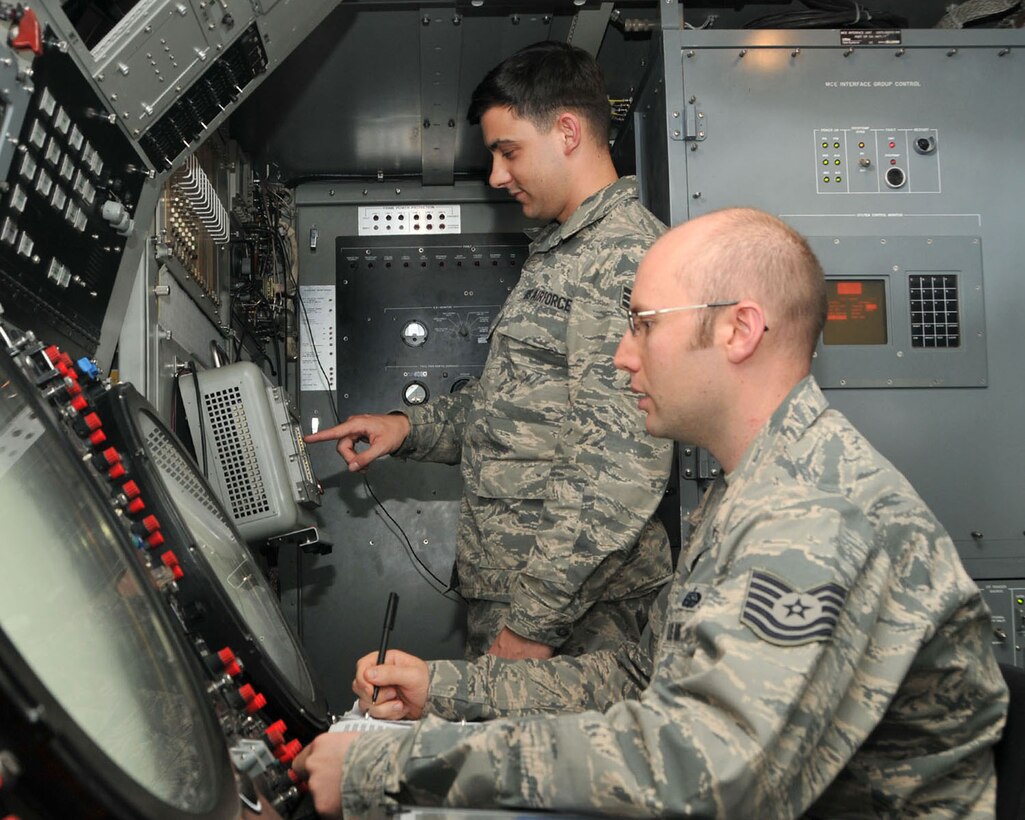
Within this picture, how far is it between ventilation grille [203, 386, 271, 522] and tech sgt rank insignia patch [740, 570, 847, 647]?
1630 mm

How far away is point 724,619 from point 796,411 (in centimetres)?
40

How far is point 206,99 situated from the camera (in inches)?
100

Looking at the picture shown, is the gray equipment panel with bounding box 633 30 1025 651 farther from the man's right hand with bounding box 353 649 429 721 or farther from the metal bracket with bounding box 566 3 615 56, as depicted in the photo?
the man's right hand with bounding box 353 649 429 721

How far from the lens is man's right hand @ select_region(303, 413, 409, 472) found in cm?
298

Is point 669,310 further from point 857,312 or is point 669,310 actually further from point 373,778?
point 857,312

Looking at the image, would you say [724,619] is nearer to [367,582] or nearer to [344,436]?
[344,436]

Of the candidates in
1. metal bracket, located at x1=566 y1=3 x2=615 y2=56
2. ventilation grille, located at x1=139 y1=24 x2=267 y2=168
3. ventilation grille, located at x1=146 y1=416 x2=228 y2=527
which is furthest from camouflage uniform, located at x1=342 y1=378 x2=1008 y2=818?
metal bracket, located at x1=566 y1=3 x2=615 y2=56

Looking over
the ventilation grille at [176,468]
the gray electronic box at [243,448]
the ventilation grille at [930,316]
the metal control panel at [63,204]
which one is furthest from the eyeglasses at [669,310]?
the ventilation grille at [930,316]

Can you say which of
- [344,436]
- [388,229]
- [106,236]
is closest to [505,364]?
[344,436]

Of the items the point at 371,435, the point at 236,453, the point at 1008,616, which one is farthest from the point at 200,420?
the point at 1008,616

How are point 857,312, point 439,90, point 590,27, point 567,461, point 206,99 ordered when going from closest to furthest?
point 567,461
point 206,99
point 857,312
point 590,27
point 439,90

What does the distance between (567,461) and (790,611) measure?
1.26 metres

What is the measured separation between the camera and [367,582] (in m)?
3.89

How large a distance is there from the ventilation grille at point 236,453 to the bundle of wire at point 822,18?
1798mm
